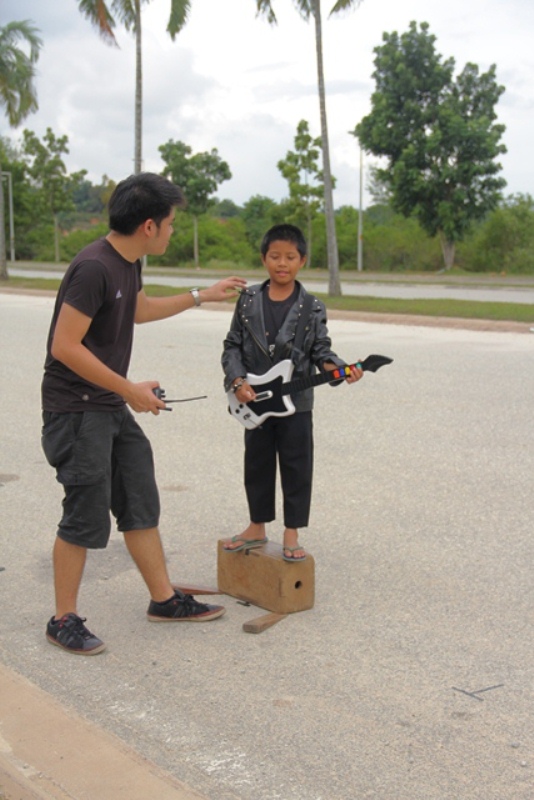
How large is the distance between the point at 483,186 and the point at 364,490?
3614 cm

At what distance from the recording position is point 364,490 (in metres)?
6.40

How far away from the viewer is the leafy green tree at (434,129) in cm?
3981

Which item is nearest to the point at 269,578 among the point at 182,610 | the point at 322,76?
the point at 182,610

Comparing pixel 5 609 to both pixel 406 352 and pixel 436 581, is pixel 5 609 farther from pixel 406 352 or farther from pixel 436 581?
pixel 406 352

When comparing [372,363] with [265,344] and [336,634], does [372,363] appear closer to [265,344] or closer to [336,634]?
[265,344]

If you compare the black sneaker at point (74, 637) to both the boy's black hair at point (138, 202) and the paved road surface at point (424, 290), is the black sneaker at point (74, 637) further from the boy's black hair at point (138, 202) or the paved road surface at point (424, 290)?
the paved road surface at point (424, 290)

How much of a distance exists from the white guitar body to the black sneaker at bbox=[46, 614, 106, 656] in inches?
41.3

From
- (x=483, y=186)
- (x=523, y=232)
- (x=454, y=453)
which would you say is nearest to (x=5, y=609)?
(x=454, y=453)

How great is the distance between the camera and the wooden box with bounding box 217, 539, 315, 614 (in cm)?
434

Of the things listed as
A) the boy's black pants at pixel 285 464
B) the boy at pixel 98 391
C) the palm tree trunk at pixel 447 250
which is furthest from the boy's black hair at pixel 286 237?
the palm tree trunk at pixel 447 250

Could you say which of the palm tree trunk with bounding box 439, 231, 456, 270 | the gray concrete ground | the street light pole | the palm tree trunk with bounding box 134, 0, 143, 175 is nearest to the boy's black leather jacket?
the gray concrete ground

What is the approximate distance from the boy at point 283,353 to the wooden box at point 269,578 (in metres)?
0.06

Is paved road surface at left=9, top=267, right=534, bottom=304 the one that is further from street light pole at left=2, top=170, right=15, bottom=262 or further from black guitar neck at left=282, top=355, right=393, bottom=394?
street light pole at left=2, top=170, right=15, bottom=262

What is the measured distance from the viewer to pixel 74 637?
4.01 m
